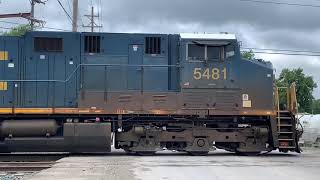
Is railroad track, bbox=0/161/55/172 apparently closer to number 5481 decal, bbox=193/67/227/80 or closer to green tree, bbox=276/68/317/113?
number 5481 decal, bbox=193/67/227/80

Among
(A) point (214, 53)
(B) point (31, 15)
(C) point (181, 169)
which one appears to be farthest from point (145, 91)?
(B) point (31, 15)

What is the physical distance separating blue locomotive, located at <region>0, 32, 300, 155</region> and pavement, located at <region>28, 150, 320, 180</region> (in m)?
1.54

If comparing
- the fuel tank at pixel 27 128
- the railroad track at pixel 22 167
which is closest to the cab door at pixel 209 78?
the fuel tank at pixel 27 128

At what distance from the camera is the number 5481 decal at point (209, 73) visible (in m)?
17.3

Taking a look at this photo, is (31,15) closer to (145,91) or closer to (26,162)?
(145,91)

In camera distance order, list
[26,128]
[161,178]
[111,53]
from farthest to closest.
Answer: [111,53] → [26,128] → [161,178]

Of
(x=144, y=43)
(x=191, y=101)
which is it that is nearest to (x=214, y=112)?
(x=191, y=101)

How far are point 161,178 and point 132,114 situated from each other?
19.9ft

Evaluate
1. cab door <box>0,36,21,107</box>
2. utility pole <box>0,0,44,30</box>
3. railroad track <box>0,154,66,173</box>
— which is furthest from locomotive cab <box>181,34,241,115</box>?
utility pole <box>0,0,44,30</box>

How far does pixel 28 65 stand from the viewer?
1733 cm

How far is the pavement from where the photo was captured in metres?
11.5

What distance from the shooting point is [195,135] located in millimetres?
17344

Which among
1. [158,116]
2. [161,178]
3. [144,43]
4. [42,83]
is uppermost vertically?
[144,43]

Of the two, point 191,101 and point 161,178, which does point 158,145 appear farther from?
point 161,178
